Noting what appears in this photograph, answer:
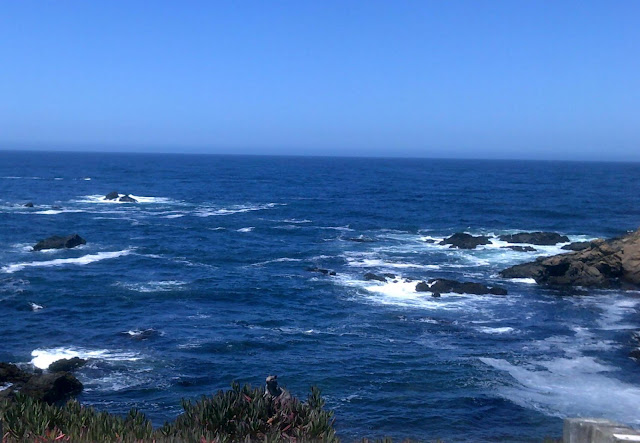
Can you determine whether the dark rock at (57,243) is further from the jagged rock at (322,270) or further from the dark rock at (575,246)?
the dark rock at (575,246)

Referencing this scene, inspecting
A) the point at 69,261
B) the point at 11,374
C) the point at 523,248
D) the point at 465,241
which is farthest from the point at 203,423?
the point at 465,241

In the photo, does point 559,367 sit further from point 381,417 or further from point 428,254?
point 428,254

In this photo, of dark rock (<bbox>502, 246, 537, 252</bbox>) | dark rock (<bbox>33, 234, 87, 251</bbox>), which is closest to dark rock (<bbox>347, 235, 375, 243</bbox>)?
dark rock (<bbox>502, 246, 537, 252</bbox>)

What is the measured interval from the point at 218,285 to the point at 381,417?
75.9 ft

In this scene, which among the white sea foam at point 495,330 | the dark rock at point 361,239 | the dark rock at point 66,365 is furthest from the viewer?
the dark rock at point 361,239

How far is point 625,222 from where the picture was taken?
77.7m

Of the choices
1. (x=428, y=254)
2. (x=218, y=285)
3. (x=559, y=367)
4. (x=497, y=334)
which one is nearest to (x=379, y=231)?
(x=428, y=254)

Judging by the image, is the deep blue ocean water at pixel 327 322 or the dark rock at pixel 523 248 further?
the dark rock at pixel 523 248

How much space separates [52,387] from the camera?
26953 mm

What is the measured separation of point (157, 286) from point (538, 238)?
36476mm

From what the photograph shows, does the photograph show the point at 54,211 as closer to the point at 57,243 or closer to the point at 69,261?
the point at 57,243

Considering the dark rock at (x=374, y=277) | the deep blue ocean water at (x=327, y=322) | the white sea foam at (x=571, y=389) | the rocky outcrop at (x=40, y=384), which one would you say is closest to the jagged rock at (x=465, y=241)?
the deep blue ocean water at (x=327, y=322)

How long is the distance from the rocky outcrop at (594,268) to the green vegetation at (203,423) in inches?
1462

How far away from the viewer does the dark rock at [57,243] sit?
2285 inches
